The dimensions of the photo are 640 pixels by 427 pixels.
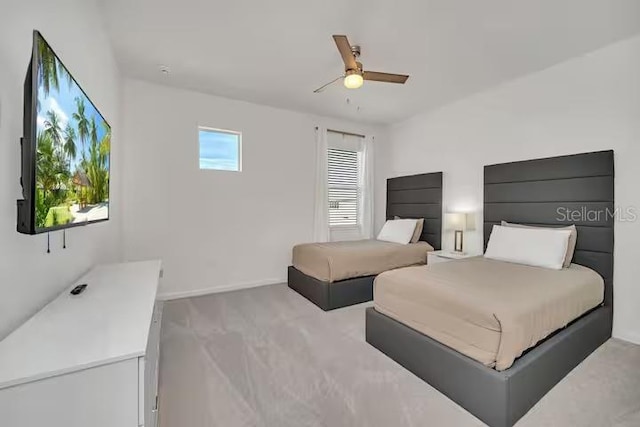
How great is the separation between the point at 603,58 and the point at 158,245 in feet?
17.2

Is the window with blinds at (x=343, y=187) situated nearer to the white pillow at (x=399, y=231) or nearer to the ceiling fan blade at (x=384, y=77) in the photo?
the white pillow at (x=399, y=231)

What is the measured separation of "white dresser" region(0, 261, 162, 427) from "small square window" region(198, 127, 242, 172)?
10.0ft

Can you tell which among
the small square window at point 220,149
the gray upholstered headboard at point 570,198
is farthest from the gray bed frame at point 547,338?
the small square window at point 220,149

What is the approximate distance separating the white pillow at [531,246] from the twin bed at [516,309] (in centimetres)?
12

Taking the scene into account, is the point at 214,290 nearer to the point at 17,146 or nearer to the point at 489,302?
the point at 17,146

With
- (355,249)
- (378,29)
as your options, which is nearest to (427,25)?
(378,29)

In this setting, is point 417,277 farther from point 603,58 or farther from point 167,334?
point 603,58

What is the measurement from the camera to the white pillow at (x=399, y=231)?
14.1ft

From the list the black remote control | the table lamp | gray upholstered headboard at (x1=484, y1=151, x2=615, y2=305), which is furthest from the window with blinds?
the black remote control

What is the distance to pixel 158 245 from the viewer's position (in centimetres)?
363

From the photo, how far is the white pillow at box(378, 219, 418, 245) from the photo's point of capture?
4.30 m

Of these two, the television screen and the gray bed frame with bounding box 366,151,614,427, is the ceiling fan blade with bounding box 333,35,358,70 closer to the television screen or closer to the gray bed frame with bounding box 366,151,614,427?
the television screen

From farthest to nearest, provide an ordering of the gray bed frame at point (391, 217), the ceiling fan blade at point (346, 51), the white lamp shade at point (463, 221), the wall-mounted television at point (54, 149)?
1. the white lamp shade at point (463, 221)
2. the gray bed frame at point (391, 217)
3. the ceiling fan blade at point (346, 51)
4. the wall-mounted television at point (54, 149)

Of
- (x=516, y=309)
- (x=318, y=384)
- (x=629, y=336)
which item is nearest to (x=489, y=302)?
(x=516, y=309)
